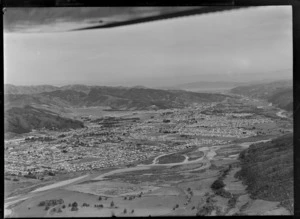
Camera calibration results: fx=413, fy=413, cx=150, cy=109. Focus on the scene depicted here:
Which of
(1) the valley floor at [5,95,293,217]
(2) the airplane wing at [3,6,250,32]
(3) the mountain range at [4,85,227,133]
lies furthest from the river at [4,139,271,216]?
(2) the airplane wing at [3,6,250,32]

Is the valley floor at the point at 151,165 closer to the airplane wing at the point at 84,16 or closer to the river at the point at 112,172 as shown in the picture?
the river at the point at 112,172

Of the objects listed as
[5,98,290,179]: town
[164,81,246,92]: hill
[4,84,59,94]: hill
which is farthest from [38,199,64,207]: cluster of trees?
[164,81,246,92]: hill

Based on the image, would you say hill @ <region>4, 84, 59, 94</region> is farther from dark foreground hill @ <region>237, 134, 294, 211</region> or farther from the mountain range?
dark foreground hill @ <region>237, 134, 294, 211</region>

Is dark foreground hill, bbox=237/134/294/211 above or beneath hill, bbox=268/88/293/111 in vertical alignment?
beneath

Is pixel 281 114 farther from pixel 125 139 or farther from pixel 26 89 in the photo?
pixel 26 89

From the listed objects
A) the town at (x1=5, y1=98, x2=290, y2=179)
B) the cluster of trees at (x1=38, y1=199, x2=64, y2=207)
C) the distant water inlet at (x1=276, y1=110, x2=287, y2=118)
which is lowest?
the cluster of trees at (x1=38, y1=199, x2=64, y2=207)

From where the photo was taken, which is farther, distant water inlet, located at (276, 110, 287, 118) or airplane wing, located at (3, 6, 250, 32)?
distant water inlet, located at (276, 110, 287, 118)

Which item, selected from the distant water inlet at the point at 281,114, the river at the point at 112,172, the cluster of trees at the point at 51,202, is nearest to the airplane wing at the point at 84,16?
the distant water inlet at the point at 281,114
